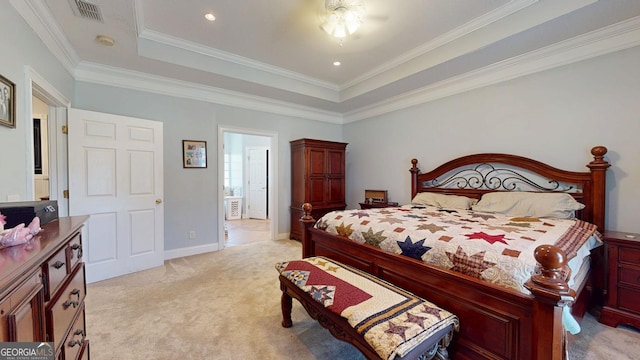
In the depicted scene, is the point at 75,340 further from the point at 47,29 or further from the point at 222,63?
the point at 222,63

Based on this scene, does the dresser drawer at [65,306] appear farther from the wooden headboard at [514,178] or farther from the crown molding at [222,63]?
the wooden headboard at [514,178]

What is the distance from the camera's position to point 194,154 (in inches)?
156

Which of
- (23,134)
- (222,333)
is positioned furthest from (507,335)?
(23,134)

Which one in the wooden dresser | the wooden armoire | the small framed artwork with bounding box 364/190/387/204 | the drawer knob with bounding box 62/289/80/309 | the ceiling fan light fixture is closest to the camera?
the wooden dresser

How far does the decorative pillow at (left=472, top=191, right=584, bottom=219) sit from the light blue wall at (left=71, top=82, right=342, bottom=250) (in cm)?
367

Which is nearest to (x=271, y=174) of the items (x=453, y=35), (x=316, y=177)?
(x=316, y=177)

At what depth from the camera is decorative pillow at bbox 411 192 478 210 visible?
330 cm

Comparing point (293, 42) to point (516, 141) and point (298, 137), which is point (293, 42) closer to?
point (298, 137)

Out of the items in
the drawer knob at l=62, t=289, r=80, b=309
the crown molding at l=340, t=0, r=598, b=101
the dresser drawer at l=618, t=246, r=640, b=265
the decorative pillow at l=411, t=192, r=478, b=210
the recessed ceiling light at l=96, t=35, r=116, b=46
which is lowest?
the dresser drawer at l=618, t=246, r=640, b=265

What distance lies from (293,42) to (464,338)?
3302mm

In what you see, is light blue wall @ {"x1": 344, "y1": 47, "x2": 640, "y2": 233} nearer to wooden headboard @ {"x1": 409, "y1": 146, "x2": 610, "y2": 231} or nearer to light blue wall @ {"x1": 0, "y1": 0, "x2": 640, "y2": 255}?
light blue wall @ {"x1": 0, "y1": 0, "x2": 640, "y2": 255}

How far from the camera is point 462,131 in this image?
145 inches

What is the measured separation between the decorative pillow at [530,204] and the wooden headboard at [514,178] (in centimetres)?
18

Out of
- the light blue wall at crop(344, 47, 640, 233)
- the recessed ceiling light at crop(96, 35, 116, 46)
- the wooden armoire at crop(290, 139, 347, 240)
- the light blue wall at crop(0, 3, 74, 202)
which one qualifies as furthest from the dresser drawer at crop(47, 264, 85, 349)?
the light blue wall at crop(344, 47, 640, 233)
